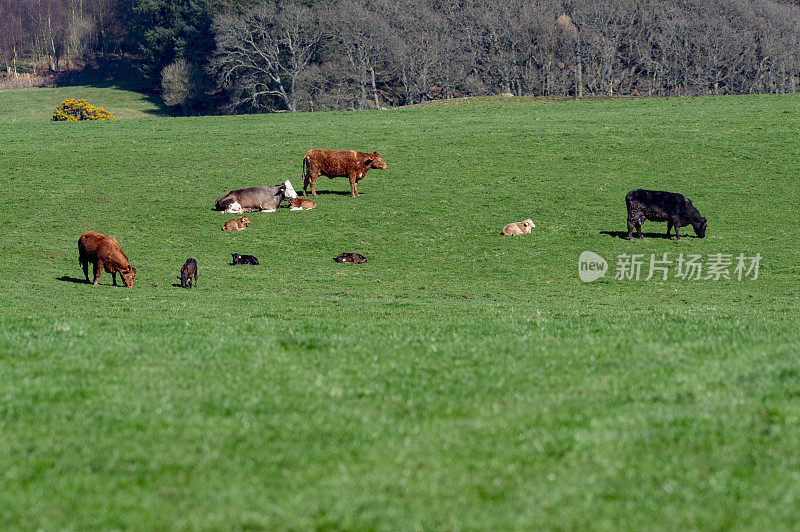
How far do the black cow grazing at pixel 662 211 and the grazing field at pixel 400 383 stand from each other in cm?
91

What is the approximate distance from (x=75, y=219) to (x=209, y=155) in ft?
54.4

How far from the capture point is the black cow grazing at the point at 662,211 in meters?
32.3

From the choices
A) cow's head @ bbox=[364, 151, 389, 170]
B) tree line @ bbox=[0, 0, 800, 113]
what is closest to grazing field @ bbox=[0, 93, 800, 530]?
cow's head @ bbox=[364, 151, 389, 170]

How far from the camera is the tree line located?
103 meters

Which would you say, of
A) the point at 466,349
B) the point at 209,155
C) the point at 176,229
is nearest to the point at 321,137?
the point at 209,155

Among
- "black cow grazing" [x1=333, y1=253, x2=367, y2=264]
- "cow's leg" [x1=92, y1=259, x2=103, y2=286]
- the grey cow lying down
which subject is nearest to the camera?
"cow's leg" [x1=92, y1=259, x2=103, y2=286]

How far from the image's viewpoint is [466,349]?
1157 cm

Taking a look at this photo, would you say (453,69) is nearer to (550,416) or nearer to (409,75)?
(409,75)

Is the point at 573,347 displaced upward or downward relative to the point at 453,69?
downward

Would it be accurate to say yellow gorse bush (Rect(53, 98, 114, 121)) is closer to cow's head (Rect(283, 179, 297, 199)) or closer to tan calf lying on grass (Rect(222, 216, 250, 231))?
cow's head (Rect(283, 179, 297, 199))

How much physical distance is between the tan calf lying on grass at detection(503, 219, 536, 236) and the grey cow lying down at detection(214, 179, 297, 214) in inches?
512

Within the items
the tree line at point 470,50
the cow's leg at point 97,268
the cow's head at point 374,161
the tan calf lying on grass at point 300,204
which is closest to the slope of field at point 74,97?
the tree line at point 470,50

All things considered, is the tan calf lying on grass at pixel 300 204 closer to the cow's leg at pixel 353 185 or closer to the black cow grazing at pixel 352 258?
the cow's leg at pixel 353 185

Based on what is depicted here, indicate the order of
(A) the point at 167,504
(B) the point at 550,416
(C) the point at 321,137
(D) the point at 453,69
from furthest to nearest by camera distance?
(D) the point at 453,69
(C) the point at 321,137
(B) the point at 550,416
(A) the point at 167,504
